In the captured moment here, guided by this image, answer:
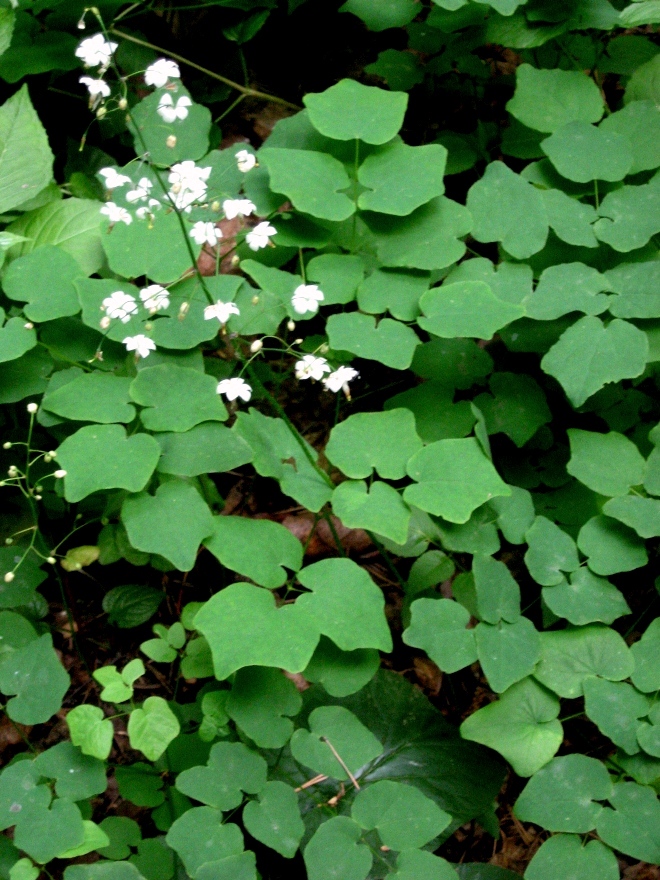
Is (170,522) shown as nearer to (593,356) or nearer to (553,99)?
(593,356)

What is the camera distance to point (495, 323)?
1.90 meters

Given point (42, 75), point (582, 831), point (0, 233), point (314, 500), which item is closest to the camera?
point (582, 831)

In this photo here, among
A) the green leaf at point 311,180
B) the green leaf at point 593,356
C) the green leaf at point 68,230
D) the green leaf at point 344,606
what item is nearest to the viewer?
the green leaf at point 344,606

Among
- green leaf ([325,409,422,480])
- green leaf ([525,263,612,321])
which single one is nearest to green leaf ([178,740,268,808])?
green leaf ([325,409,422,480])

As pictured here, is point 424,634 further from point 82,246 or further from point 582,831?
point 82,246

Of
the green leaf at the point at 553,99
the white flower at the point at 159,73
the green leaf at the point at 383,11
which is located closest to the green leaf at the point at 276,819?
the white flower at the point at 159,73

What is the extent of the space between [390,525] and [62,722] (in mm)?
1112

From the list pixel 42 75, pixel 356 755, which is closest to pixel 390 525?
pixel 356 755

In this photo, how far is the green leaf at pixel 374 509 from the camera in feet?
5.74

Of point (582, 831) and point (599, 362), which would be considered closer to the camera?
point (582, 831)

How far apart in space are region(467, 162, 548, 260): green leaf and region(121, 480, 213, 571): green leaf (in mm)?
1018

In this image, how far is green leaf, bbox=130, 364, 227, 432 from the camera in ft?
6.05

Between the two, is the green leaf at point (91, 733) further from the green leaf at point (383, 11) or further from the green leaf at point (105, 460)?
the green leaf at point (383, 11)

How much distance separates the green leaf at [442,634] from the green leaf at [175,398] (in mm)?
645
